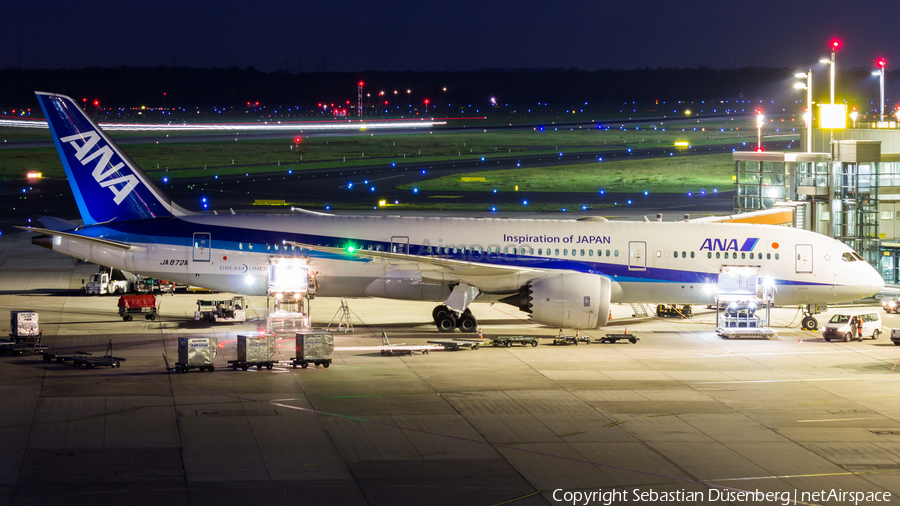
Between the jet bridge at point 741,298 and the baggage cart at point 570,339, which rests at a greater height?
the jet bridge at point 741,298

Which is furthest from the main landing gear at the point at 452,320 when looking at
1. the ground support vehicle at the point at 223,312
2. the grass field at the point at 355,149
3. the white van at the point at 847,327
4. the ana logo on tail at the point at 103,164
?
the grass field at the point at 355,149

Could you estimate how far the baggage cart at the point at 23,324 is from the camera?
107ft

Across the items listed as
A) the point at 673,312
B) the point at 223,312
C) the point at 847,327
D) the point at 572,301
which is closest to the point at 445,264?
the point at 572,301

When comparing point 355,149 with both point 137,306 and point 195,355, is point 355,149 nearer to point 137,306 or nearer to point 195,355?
point 137,306

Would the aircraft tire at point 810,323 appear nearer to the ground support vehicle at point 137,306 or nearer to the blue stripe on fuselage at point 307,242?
the blue stripe on fuselage at point 307,242

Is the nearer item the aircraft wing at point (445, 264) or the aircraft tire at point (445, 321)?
the aircraft wing at point (445, 264)

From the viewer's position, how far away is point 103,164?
37.9 m

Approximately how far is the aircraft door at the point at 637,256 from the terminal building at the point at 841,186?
12916 mm

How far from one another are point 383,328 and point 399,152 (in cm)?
9405

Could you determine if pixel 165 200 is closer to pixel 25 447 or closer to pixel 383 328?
pixel 383 328

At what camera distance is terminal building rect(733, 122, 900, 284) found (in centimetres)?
4697

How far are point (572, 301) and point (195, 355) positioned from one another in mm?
13656

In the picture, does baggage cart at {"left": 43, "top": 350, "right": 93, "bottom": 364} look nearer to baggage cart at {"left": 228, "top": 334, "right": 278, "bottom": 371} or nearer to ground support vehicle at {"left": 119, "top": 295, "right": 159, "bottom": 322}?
baggage cart at {"left": 228, "top": 334, "right": 278, "bottom": 371}

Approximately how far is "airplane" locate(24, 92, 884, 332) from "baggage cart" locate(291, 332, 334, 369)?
24.8 feet
